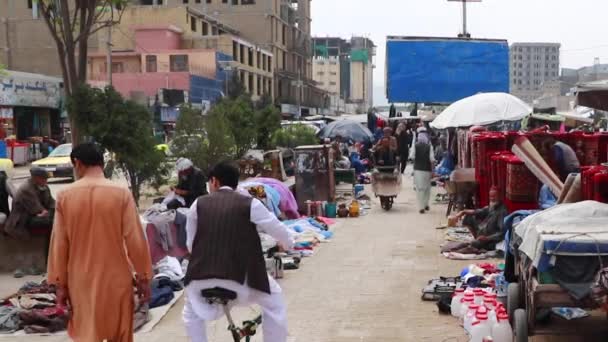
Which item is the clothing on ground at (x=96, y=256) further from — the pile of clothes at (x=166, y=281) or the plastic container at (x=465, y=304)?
the pile of clothes at (x=166, y=281)

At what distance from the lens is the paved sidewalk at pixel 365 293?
7.52 m

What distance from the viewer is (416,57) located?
25.2m

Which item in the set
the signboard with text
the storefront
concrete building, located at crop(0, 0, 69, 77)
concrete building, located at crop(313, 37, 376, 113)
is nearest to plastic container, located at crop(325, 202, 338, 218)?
the storefront

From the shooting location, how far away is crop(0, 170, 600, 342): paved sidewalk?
7516mm

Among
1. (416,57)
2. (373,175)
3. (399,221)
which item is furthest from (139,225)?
(416,57)

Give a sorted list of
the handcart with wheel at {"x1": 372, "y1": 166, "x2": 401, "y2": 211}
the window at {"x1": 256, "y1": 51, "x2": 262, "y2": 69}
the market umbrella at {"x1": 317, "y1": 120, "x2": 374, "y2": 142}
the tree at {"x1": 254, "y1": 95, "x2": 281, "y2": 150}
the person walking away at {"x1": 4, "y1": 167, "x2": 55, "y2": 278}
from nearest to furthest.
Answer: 1. the person walking away at {"x1": 4, "y1": 167, "x2": 55, "y2": 278}
2. the handcart with wheel at {"x1": 372, "y1": 166, "x2": 401, "y2": 211}
3. the tree at {"x1": 254, "y1": 95, "x2": 281, "y2": 150}
4. the market umbrella at {"x1": 317, "y1": 120, "x2": 374, "y2": 142}
5. the window at {"x1": 256, "y1": 51, "x2": 262, "y2": 69}

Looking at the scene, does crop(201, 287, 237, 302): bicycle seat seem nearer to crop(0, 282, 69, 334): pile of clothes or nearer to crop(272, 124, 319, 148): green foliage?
crop(0, 282, 69, 334): pile of clothes

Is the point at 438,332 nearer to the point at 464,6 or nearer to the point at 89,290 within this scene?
the point at 89,290

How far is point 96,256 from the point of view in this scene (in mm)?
5152

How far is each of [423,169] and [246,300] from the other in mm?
11508

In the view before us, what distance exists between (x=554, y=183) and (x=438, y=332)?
2.90m

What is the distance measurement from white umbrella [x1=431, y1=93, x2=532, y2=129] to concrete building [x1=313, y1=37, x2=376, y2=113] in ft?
360

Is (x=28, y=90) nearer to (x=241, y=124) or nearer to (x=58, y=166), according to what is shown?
(x=58, y=166)

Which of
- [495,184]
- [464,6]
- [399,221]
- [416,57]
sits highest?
[464,6]
